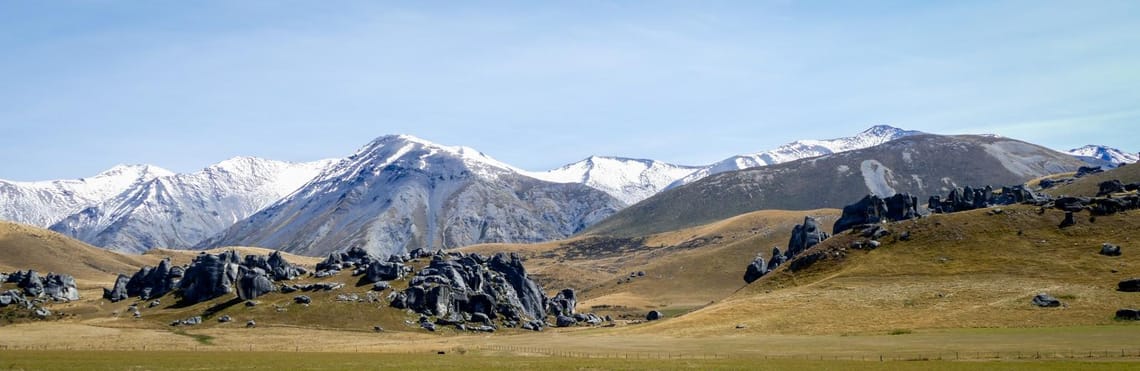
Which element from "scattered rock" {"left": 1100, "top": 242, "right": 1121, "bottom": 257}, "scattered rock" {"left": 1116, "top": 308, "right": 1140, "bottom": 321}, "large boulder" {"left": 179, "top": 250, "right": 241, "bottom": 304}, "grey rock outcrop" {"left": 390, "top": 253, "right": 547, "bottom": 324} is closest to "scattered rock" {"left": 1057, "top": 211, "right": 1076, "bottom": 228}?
"scattered rock" {"left": 1100, "top": 242, "right": 1121, "bottom": 257}

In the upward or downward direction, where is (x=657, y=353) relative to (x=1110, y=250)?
downward

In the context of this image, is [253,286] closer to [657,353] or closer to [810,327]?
[657,353]

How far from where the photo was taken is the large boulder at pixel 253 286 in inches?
6870

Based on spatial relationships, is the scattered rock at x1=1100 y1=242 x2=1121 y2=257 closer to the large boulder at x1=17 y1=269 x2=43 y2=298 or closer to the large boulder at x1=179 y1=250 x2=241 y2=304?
the large boulder at x1=179 y1=250 x2=241 y2=304

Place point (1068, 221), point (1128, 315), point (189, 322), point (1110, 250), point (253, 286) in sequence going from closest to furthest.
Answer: point (1128, 315) < point (1110, 250) < point (189, 322) < point (1068, 221) < point (253, 286)

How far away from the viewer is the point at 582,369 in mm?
79688

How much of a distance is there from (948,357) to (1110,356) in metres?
14.3

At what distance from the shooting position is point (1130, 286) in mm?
131125

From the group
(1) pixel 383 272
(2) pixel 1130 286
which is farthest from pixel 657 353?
(1) pixel 383 272

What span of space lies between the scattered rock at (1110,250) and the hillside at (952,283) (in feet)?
4.87

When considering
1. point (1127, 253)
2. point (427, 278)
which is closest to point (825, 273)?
point (1127, 253)

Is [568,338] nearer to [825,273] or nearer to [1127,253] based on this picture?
[825,273]

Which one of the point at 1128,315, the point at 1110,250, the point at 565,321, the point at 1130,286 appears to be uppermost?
the point at 1110,250

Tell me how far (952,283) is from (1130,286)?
26749 mm
